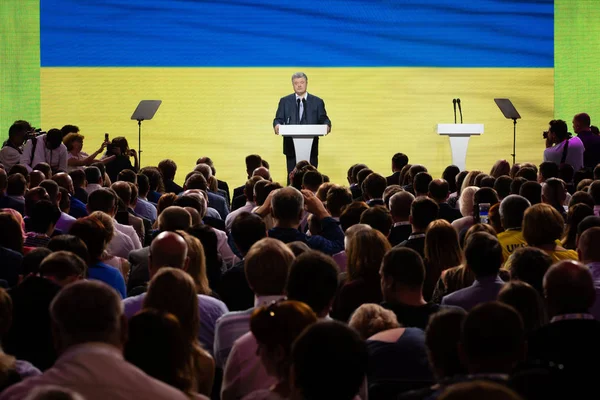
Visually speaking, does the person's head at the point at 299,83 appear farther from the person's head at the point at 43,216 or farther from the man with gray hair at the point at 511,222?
the person's head at the point at 43,216

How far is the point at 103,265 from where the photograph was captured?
176 inches

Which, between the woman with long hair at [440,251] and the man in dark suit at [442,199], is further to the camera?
the man in dark suit at [442,199]

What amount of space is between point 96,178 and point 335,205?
2.82 metres

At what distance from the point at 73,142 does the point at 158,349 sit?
27.7 ft

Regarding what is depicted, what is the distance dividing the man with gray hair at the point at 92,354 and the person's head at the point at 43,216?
277 centimetres

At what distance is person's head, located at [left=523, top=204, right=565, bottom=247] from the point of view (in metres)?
4.83

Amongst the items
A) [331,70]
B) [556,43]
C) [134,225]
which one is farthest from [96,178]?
[556,43]

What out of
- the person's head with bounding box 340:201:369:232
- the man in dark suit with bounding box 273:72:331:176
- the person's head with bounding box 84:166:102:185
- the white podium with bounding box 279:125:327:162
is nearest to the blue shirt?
the person's head with bounding box 340:201:369:232

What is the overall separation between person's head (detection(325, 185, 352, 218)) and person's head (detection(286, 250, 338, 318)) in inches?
104

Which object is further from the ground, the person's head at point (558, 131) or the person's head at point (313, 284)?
the person's head at point (558, 131)

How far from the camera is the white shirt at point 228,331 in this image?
3.54 meters

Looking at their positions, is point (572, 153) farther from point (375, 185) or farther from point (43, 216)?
point (43, 216)

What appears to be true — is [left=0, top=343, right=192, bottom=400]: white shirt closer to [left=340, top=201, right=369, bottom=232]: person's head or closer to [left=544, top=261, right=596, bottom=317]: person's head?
[left=544, top=261, right=596, bottom=317]: person's head

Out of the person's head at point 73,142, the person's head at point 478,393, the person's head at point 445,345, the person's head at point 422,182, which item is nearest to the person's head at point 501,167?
the person's head at point 422,182
